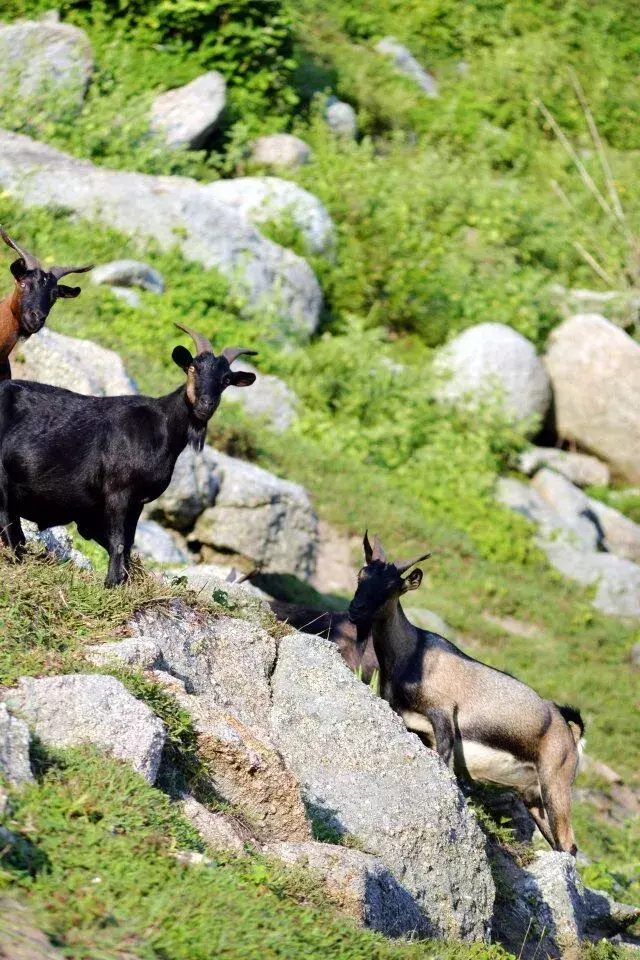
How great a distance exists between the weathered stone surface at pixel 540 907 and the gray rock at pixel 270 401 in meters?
9.40

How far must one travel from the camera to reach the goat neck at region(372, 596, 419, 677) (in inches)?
344

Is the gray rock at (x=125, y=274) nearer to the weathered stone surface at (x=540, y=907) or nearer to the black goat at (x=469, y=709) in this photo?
the black goat at (x=469, y=709)

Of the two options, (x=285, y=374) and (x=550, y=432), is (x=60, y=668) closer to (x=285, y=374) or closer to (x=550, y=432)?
(x=285, y=374)

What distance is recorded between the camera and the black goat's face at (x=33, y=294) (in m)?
8.38

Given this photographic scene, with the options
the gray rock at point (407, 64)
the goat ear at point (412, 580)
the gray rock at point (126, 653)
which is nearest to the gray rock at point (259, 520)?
the goat ear at point (412, 580)

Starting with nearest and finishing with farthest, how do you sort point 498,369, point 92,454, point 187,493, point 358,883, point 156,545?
point 358,883
point 92,454
point 156,545
point 187,493
point 498,369

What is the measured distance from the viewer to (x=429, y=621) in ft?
44.9

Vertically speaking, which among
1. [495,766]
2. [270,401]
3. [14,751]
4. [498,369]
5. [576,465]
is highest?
[14,751]

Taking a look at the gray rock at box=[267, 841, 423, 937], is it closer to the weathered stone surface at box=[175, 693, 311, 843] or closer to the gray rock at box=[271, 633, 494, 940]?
the weathered stone surface at box=[175, 693, 311, 843]

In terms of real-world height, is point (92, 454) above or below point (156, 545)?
above

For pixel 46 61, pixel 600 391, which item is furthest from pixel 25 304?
pixel 600 391

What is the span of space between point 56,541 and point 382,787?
2602 millimetres

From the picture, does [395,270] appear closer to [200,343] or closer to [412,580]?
[412,580]

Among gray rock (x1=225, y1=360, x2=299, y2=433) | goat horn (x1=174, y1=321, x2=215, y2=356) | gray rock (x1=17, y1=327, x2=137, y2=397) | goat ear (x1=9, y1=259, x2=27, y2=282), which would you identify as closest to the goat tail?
goat horn (x1=174, y1=321, x2=215, y2=356)
